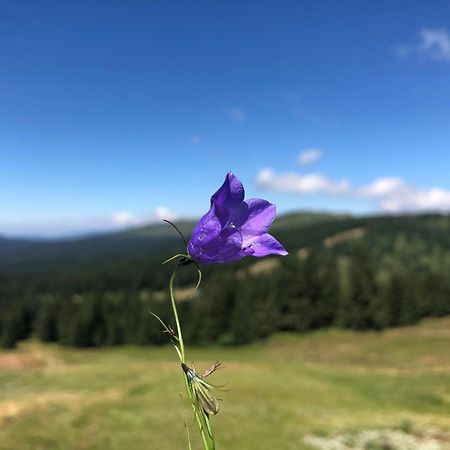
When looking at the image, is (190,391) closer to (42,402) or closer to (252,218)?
(252,218)

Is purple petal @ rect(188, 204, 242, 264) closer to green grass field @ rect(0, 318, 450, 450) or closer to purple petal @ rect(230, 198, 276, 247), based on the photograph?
purple petal @ rect(230, 198, 276, 247)

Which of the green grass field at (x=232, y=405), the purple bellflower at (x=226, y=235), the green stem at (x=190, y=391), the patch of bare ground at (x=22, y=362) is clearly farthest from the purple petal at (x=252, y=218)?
the patch of bare ground at (x=22, y=362)

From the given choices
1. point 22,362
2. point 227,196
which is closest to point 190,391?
point 227,196

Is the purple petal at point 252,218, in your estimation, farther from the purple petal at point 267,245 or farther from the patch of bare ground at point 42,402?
the patch of bare ground at point 42,402

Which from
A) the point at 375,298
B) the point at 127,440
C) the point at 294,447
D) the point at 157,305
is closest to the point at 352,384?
the point at 294,447

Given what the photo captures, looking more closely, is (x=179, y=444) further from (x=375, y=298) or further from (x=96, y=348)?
(x=96, y=348)

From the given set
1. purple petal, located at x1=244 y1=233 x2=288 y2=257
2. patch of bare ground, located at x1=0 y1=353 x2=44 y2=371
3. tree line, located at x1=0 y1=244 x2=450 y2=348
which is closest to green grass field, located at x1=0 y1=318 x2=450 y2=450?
patch of bare ground, located at x1=0 y1=353 x2=44 y2=371
